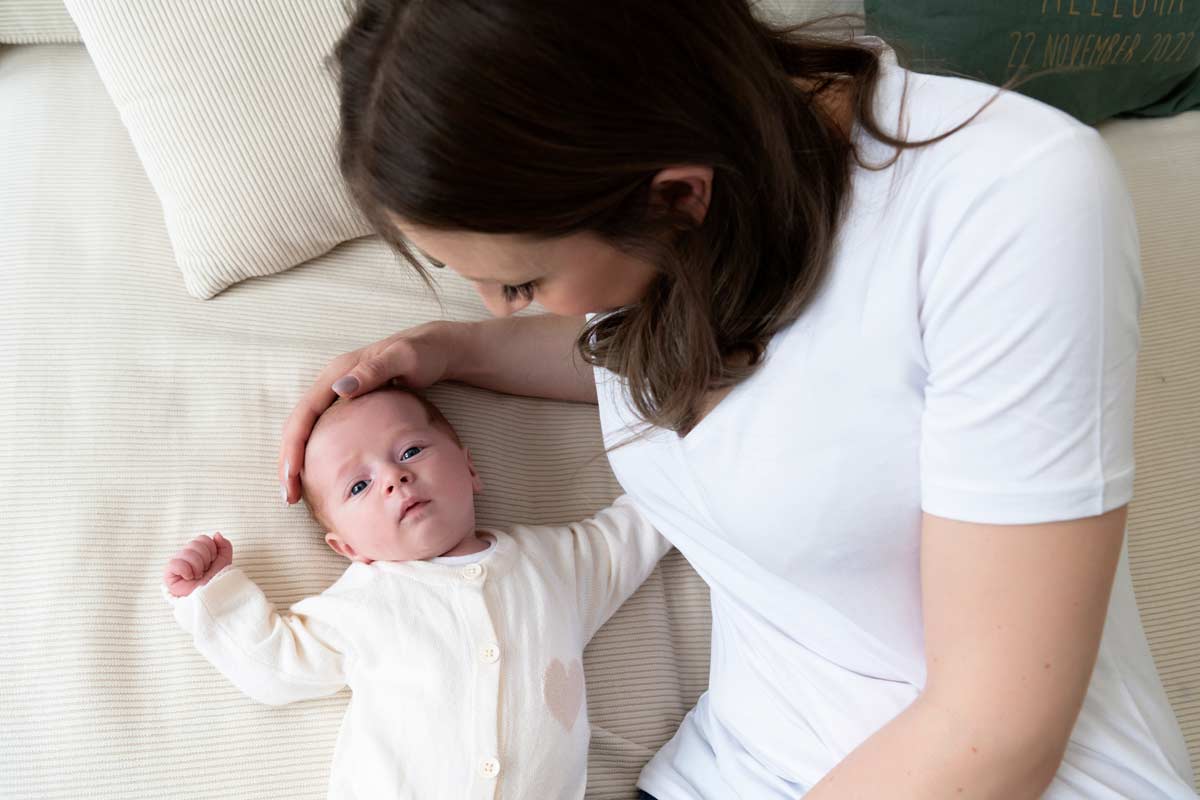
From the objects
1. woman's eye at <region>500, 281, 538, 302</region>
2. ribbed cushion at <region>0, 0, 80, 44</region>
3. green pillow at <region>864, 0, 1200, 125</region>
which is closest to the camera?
woman's eye at <region>500, 281, 538, 302</region>

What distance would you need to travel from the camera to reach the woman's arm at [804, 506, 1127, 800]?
681mm

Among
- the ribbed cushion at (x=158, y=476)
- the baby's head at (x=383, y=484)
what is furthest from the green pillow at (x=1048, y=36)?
the baby's head at (x=383, y=484)

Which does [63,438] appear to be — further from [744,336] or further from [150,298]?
[744,336]

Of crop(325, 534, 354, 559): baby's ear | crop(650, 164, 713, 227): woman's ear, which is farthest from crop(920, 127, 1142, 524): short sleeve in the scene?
crop(325, 534, 354, 559): baby's ear

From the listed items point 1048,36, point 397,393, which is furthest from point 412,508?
point 1048,36

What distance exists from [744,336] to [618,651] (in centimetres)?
53

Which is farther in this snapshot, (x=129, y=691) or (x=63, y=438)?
(x=63, y=438)

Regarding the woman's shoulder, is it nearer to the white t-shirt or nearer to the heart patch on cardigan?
the white t-shirt

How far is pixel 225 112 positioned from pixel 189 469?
1.64 feet

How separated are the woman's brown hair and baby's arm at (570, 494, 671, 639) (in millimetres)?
430

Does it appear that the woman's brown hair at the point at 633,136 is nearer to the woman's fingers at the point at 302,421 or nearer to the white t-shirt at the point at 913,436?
the white t-shirt at the point at 913,436

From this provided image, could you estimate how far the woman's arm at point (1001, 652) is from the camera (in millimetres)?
681

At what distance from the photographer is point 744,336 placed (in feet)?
2.71

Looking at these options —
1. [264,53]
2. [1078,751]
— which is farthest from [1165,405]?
[264,53]
